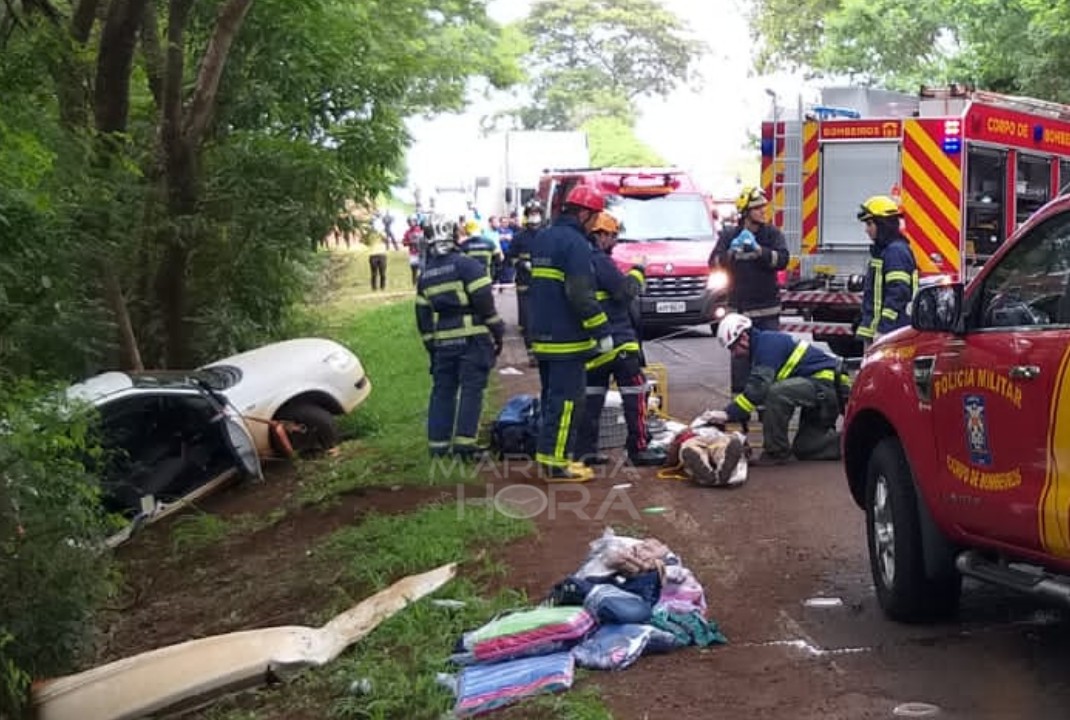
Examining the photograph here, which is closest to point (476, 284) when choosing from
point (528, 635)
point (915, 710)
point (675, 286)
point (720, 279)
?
point (720, 279)

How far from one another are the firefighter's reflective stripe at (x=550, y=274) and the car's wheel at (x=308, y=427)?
323 cm

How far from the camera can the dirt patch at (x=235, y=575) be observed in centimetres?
752

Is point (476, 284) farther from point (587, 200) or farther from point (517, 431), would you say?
point (517, 431)

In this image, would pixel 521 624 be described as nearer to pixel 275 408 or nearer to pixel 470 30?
pixel 275 408

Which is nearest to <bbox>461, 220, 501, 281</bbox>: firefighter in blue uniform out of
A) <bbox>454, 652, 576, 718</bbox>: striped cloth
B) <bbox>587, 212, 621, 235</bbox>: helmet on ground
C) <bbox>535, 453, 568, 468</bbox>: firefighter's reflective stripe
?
<bbox>587, 212, 621, 235</bbox>: helmet on ground

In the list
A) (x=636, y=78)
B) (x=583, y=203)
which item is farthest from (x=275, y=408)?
(x=636, y=78)

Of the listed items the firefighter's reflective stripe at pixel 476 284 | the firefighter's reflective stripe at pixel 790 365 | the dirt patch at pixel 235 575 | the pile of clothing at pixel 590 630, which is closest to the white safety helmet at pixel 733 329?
the firefighter's reflective stripe at pixel 790 365

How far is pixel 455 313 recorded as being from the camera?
9617 mm

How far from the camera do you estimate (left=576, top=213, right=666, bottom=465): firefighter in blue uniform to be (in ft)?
31.1

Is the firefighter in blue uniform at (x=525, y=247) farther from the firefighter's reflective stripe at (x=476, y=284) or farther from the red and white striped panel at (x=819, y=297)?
the firefighter's reflective stripe at (x=476, y=284)

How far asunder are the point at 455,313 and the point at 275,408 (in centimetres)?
244

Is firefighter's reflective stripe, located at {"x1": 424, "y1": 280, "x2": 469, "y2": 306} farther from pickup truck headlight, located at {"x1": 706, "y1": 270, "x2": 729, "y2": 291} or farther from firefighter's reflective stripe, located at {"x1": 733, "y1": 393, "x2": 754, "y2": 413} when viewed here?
pickup truck headlight, located at {"x1": 706, "y1": 270, "x2": 729, "y2": 291}

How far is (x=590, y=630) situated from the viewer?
5762 mm

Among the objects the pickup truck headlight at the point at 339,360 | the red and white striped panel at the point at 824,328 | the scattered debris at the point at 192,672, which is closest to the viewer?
the scattered debris at the point at 192,672
